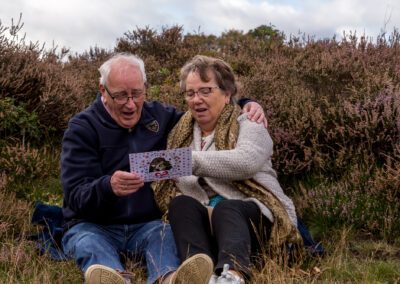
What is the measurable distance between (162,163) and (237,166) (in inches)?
26.0

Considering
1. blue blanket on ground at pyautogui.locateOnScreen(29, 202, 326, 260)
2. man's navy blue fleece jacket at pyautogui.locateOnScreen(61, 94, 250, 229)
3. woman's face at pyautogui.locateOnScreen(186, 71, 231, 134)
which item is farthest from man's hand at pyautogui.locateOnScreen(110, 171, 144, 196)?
woman's face at pyautogui.locateOnScreen(186, 71, 231, 134)

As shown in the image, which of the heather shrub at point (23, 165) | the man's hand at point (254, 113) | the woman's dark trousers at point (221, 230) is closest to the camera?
the woman's dark trousers at point (221, 230)

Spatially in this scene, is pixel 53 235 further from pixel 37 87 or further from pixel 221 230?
pixel 37 87

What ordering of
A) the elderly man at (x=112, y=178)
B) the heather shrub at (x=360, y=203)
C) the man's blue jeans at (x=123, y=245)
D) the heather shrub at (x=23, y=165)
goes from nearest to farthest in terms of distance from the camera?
1. the man's blue jeans at (x=123, y=245)
2. the elderly man at (x=112, y=178)
3. the heather shrub at (x=360, y=203)
4. the heather shrub at (x=23, y=165)

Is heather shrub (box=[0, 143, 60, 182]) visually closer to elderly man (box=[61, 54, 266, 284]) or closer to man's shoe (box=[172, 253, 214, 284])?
elderly man (box=[61, 54, 266, 284])

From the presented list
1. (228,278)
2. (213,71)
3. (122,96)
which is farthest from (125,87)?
(228,278)

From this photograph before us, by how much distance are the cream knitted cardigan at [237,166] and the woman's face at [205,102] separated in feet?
0.41

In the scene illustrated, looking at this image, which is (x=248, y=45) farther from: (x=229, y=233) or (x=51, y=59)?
(x=229, y=233)

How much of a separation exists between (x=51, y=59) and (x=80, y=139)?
16.6 ft

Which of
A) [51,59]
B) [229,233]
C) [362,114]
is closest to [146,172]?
[229,233]

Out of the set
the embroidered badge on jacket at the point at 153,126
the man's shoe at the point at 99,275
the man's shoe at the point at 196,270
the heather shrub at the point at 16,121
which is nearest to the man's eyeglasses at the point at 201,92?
the embroidered badge on jacket at the point at 153,126

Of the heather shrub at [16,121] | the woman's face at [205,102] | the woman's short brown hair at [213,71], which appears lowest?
the heather shrub at [16,121]

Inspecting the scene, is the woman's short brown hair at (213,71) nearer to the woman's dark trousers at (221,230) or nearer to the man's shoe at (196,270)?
the woman's dark trousers at (221,230)

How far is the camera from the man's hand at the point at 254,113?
3956mm
